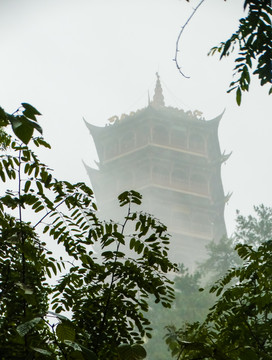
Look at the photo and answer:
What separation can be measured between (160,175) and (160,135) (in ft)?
6.56

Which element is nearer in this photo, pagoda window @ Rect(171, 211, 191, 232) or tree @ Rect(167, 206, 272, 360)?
tree @ Rect(167, 206, 272, 360)

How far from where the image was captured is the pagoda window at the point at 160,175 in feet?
93.3

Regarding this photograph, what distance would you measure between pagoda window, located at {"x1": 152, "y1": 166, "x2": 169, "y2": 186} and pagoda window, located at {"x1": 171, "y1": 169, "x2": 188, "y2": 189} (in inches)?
13.7

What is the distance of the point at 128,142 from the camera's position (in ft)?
95.1

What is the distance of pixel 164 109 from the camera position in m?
29.2

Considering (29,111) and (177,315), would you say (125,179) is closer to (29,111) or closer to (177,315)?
(177,315)

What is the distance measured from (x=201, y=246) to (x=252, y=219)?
23.8 ft

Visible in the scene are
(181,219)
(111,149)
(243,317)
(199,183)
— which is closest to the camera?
(243,317)

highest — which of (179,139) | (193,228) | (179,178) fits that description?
(179,139)

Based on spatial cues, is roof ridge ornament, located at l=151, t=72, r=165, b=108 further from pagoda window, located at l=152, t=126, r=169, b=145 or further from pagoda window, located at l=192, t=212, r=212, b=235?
pagoda window, located at l=192, t=212, r=212, b=235

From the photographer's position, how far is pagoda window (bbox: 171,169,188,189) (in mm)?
28766

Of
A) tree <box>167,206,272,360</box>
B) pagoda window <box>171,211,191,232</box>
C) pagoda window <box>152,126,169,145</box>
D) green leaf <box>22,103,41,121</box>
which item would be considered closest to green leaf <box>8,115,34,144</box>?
green leaf <box>22,103,41,121</box>

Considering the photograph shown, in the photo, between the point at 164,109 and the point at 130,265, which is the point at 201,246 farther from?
Result: the point at 130,265

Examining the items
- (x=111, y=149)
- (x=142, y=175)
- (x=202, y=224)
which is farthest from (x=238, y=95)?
(x=111, y=149)
